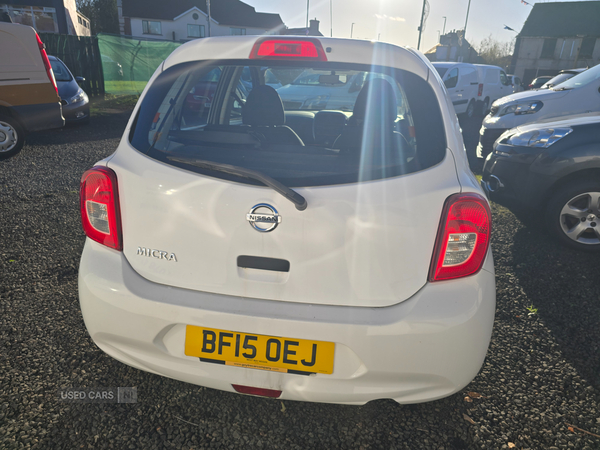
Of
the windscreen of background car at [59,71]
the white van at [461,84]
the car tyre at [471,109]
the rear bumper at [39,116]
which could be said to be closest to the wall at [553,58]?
the car tyre at [471,109]

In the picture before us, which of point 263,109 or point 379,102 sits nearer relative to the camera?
point 379,102

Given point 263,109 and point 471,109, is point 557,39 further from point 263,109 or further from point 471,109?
point 263,109

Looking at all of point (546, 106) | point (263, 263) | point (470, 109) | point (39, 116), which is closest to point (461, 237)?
point (263, 263)

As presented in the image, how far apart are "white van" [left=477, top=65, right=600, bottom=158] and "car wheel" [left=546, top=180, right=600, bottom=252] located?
2.38m

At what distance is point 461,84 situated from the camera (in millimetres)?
14969

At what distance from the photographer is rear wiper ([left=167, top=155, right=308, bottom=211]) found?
62.8 inches

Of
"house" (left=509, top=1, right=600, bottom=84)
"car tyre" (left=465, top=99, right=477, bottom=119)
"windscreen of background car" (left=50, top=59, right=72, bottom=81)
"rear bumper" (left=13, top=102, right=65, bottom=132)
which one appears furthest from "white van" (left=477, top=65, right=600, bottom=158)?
"house" (left=509, top=1, right=600, bottom=84)

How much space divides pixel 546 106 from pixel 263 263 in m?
6.58

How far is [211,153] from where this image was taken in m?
1.80

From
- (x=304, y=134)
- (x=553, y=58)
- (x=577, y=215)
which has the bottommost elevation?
(x=553, y=58)

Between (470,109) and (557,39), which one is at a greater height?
(557,39)

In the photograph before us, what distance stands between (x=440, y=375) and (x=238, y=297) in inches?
32.2

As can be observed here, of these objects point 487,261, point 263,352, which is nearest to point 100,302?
point 263,352

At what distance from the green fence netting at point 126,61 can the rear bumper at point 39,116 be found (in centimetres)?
956
